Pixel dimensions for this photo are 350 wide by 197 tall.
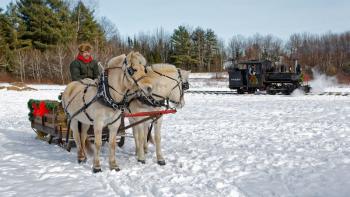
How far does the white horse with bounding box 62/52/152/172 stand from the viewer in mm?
6367

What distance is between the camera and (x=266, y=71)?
28.4m

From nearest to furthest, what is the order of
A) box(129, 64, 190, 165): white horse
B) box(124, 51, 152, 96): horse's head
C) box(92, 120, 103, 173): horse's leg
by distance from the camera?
box(124, 51, 152, 96): horse's head
box(92, 120, 103, 173): horse's leg
box(129, 64, 190, 165): white horse

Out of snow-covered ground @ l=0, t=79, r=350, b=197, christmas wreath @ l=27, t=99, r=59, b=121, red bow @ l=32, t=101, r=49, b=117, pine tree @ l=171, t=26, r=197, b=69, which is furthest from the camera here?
pine tree @ l=171, t=26, r=197, b=69

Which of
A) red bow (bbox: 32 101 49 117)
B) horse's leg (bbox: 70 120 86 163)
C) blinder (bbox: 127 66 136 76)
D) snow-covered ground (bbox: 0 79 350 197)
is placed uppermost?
blinder (bbox: 127 66 136 76)

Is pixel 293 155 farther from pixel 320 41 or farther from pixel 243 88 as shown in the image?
pixel 320 41

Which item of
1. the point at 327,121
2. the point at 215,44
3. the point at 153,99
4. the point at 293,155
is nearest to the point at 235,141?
the point at 293,155

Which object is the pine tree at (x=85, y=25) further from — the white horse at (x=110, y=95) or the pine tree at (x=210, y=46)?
the white horse at (x=110, y=95)

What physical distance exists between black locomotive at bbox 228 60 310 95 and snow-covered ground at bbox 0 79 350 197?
14.9 m

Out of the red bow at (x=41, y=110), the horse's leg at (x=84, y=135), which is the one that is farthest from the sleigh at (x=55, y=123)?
the horse's leg at (x=84, y=135)

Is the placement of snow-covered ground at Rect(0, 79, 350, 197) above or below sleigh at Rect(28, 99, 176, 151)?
below

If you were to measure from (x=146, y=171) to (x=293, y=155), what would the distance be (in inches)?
114

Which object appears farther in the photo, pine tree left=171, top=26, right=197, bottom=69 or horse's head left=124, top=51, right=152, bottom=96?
pine tree left=171, top=26, right=197, bottom=69

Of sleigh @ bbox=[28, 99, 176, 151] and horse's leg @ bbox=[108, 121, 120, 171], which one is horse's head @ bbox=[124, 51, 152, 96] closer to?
horse's leg @ bbox=[108, 121, 120, 171]

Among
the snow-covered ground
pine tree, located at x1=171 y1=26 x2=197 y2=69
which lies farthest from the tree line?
the snow-covered ground
